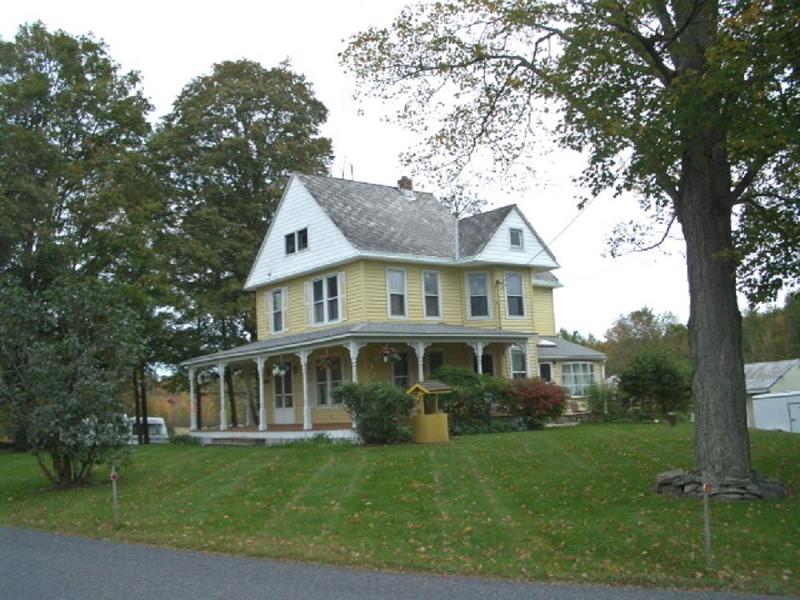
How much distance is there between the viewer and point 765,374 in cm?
5381

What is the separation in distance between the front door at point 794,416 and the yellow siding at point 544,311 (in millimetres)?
10980

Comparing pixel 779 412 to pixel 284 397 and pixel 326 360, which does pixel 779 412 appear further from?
pixel 284 397

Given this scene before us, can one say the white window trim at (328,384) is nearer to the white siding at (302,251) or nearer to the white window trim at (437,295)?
the white window trim at (437,295)

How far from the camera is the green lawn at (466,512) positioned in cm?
893

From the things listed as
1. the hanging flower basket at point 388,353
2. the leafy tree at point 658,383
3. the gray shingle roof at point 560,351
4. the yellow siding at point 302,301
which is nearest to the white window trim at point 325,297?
the yellow siding at point 302,301

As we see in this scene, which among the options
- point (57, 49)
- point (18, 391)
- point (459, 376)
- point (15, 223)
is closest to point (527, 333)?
point (459, 376)

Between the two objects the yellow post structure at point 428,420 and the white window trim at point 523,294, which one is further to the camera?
the white window trim at point 523,294

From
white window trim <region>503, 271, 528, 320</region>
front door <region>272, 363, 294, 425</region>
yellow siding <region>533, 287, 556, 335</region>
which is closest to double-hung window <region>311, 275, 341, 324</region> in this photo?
front door <region>272, 363, 294, 425</region>

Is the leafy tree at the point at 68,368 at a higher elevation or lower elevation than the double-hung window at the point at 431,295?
lower

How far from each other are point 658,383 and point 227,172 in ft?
69.4

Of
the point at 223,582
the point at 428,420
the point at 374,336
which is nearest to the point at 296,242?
the point at 374,336

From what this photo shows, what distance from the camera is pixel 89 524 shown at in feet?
41.0

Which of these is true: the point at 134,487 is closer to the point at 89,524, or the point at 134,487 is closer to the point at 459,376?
the point at 89,524

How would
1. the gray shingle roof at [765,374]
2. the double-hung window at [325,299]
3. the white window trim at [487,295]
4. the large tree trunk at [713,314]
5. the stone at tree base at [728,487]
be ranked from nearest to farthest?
the stone at tree base at [728,487] → the large tree trunk at [713,314] → the double-hung window at [325,299] → the white window trim at [487,295] → the gray shingle roof at [765,374]
